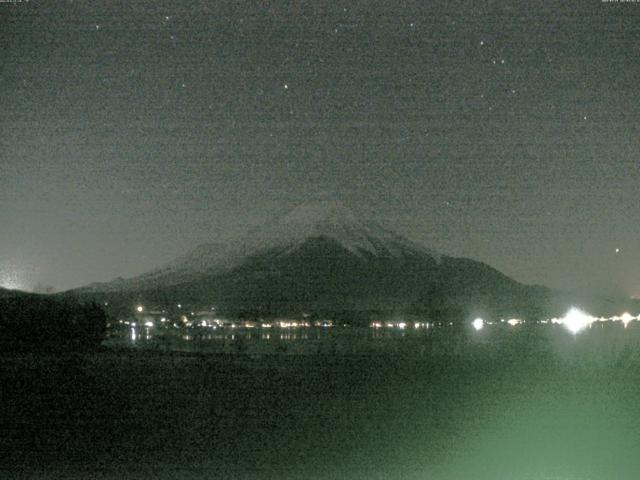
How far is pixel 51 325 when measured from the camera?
4428 cm

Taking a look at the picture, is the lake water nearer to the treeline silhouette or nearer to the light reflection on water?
the light reflection on water

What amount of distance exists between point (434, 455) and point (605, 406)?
584cm

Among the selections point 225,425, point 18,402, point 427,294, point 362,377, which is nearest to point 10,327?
point 362,377

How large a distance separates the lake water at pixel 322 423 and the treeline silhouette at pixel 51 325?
17.7 meters

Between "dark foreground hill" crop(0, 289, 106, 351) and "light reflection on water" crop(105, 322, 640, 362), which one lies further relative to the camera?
"dark foreground hill" crop(0, 289, 106, 351)

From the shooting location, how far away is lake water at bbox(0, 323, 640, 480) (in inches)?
452

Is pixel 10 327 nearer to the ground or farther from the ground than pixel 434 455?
farther from the ground

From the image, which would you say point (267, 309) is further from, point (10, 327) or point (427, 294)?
point (10, 327)

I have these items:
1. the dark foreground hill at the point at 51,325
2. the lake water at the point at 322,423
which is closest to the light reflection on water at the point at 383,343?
the dark foreground hill at the point at 51,325

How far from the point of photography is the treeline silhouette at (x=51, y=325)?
4228 centimetres

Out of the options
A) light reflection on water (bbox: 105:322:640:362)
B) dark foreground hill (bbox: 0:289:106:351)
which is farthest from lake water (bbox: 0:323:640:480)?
dark foreground hill (bbox: 0:289:106:351)

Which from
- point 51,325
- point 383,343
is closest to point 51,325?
point 51,325

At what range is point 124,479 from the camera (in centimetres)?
1066

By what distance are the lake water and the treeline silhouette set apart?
17719 millimetres
